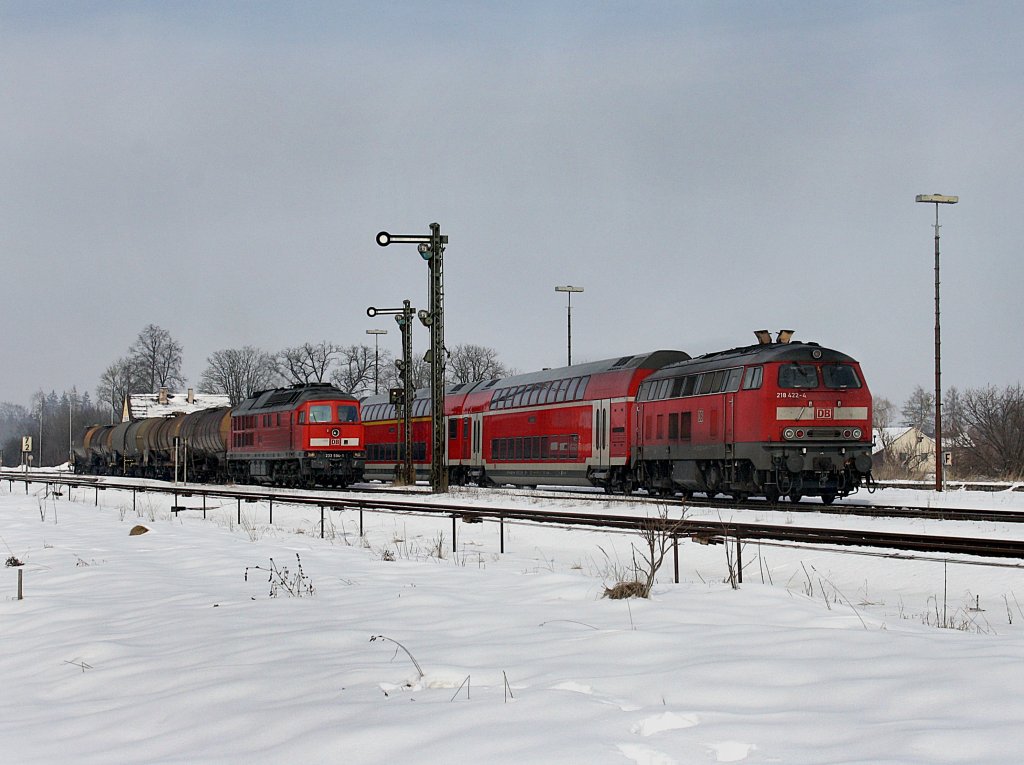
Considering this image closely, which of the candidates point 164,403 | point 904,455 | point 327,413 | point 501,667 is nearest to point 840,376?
point 501,667

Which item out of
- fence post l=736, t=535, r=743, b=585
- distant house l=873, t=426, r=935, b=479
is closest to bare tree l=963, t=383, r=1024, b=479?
distant house l=873, t=426, r=935, b=479

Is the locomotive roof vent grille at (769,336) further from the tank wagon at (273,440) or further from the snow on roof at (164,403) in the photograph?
the snow on roof at (164,403)

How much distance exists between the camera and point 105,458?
214 feet

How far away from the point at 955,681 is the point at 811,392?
16.6m

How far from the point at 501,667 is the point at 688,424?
60.1ft

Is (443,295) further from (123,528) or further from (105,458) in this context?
(105,458)

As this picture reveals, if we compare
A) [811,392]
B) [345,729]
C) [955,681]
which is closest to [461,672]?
[345,729]

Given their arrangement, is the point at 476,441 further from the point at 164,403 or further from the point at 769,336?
the point at 164,403

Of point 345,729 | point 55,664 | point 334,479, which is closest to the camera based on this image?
point 345,729

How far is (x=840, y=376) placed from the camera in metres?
22.6

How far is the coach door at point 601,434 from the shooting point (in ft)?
95.7

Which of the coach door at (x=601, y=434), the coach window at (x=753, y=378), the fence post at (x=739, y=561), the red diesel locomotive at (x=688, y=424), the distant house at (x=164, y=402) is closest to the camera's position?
the fence post at (x=739, y=561)

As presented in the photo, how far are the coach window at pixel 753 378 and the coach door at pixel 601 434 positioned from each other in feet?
22.4

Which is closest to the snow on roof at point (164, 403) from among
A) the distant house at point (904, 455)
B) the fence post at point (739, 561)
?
the distant house at point (904, 455)
